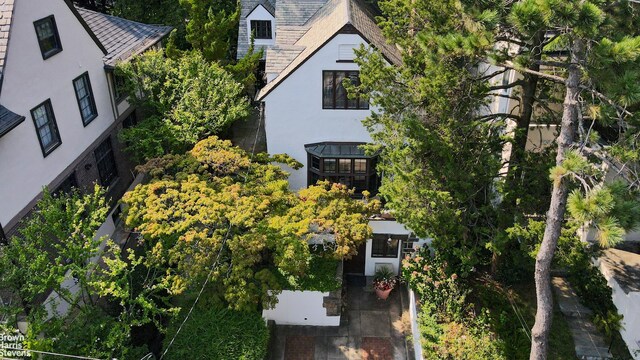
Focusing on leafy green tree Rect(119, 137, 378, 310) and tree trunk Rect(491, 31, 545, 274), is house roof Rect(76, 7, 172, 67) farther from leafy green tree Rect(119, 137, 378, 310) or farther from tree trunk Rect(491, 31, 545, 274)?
tree trunk Rect(491, 31, 545, 274)

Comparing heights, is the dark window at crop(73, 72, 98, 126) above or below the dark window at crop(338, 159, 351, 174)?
above

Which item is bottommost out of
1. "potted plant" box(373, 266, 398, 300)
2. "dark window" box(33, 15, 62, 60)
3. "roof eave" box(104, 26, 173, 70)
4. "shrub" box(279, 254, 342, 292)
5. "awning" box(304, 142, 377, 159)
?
"potted plant" box(373, 266, 398, 300)

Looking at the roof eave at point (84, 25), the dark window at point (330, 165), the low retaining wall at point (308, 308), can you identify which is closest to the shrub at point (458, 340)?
the low retaining wall at point (308, 308)

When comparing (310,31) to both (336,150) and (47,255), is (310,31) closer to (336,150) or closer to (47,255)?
(336,150)

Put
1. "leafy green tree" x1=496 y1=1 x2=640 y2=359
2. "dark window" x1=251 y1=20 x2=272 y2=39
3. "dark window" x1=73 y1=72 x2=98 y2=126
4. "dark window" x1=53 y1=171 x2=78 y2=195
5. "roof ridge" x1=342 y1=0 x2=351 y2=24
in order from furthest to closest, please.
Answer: "dark window" x1=251 y1=20 x2=272 y2=39, "dark window" x1=73 y1=72 x2=98 y2=126, "dark window" x1=53 y1=171 x2=78 y2=195, "roof ridge" x1=342 y1=0 x2=351 y2=24, "leafy green tree" x1=496 y1=1 x2=640 y2=359

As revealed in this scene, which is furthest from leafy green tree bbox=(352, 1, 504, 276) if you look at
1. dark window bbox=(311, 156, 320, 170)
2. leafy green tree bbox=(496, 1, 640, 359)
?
dark window bbox=(311, 156, 320, 170)

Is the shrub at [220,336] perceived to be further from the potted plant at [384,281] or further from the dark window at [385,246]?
the dark window at [385,246]

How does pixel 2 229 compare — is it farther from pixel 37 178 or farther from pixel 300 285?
pixel 300 285
